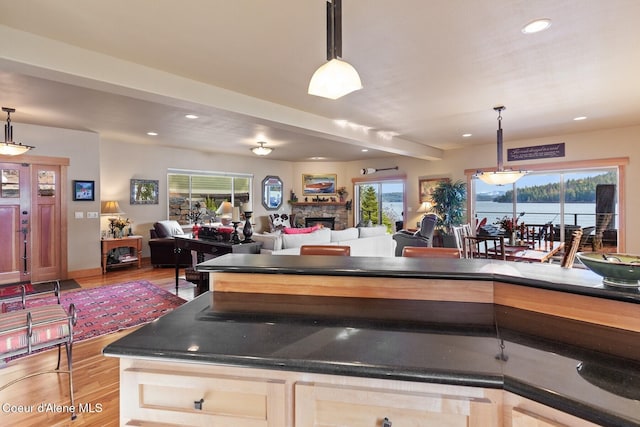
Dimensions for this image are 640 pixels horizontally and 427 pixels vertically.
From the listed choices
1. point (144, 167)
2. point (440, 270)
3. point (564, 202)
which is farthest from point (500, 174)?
point (144, 167)

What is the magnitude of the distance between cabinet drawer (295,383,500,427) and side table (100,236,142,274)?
20.9 ft

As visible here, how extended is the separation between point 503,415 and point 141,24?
9.40 feet

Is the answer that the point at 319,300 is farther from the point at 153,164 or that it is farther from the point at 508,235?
the point at 153,164

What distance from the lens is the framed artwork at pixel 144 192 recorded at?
22.3 feet

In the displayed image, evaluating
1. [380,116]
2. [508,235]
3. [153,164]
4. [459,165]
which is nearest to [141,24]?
[380,116]

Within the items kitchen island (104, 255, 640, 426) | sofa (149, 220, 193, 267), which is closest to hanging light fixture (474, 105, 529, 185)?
kitchen island (104, 255, 640, 426)

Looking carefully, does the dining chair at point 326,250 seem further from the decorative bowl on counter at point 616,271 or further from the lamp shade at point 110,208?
the lamp shade at point 110,208

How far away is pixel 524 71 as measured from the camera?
3125mm

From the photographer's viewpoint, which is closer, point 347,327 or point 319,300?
point 347,327

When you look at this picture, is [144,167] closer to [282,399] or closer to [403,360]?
[282,399]

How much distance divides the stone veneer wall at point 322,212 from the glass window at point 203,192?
1.64m

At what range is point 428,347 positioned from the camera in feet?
3.20

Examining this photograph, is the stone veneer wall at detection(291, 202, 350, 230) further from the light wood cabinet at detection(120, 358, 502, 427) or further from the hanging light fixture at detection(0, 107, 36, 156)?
the light wood cabinet at detection(120, 358, 502, 427)

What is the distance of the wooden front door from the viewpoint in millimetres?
5090
